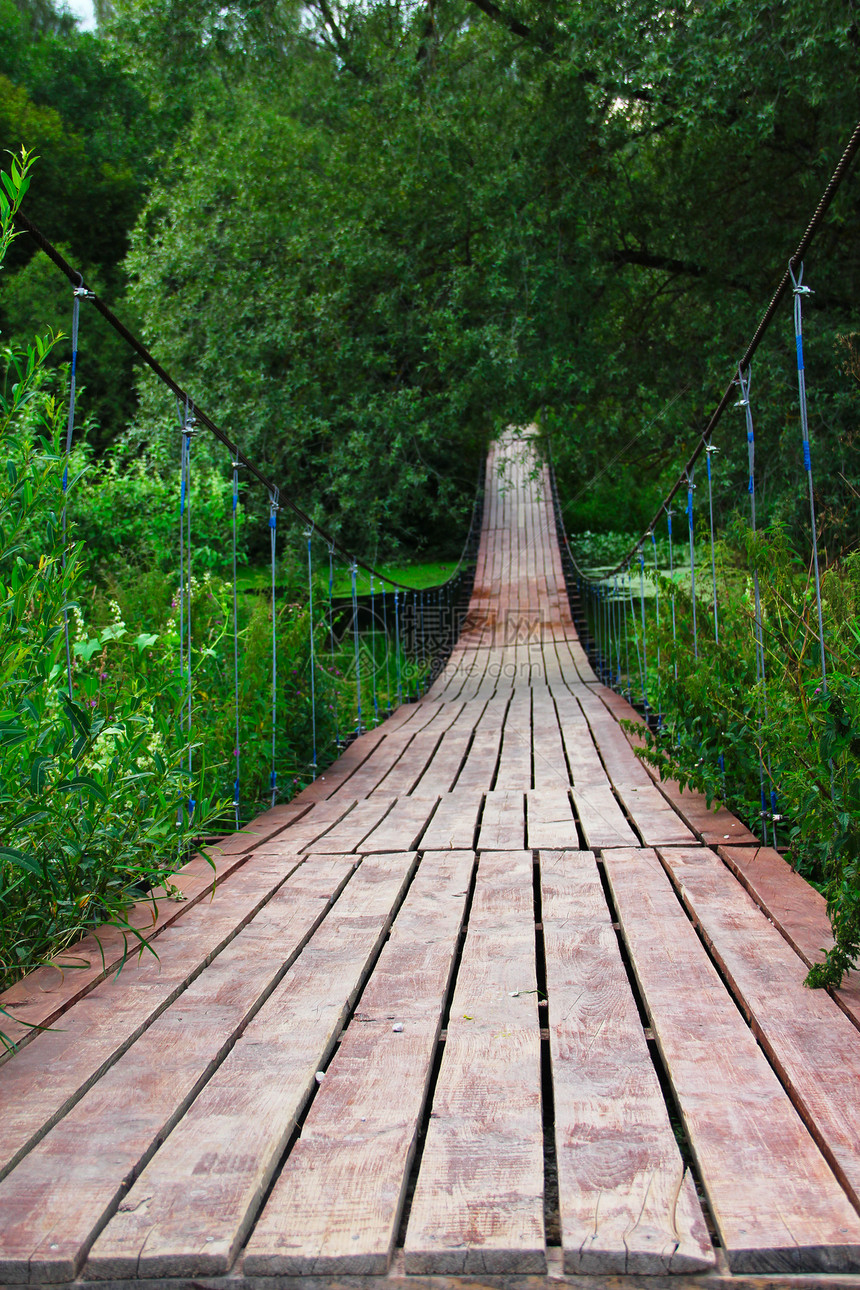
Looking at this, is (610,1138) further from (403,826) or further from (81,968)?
(403,826)

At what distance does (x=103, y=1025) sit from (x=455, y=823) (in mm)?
1479

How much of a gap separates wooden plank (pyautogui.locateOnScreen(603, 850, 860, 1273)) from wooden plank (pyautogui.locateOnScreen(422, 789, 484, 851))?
85cm

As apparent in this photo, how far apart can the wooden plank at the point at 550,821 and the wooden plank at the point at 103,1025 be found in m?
0.77

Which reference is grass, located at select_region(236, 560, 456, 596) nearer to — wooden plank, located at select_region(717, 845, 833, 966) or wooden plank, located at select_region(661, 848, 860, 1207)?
wooden plank, located at select_region(717, 845, 833, 966)

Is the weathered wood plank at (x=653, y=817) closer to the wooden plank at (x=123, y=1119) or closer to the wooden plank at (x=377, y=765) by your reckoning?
the wooden plank at (x=377, y=765)

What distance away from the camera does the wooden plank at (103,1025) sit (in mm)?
1146

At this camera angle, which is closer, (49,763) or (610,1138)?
(610,1138)

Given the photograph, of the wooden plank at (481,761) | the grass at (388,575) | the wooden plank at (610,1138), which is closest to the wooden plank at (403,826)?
the wooden plank at (481,761)

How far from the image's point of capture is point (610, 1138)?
1.05 m

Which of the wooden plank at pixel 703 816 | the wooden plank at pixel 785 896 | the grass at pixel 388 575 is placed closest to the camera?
the wooden plank at pixel 785 896

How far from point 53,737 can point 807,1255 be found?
1.16 meters

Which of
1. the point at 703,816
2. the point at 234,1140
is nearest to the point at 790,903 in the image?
the point at 703,816

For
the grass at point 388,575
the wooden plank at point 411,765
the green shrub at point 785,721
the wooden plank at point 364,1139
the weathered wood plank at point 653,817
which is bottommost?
the wooden plank at point 411,765

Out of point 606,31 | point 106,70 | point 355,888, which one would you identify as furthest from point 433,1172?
point 106,70
